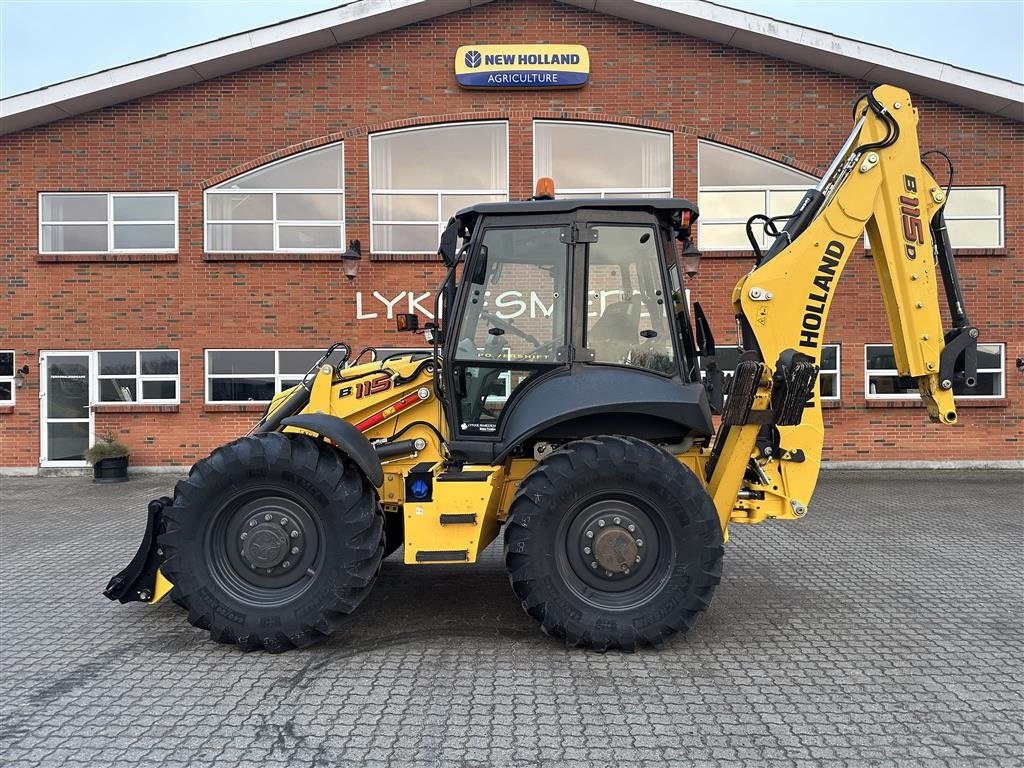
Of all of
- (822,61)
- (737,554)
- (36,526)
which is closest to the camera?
(737,554)

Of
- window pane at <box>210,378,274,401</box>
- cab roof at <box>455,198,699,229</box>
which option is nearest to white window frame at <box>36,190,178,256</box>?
window pane at <box>210,378,274,401</box>

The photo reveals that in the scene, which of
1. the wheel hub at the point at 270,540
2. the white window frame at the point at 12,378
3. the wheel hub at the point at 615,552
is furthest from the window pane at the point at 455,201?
the wheel hub at the point at 615,552

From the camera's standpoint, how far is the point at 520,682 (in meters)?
3.58

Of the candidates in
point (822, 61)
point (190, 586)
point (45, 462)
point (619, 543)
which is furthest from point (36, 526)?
point (822, 61)

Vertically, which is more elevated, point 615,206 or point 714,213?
point 714,213

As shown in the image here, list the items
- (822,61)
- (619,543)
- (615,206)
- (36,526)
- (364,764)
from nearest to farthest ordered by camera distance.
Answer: (364,764)
(619,543)
(615,206)
(36,526)
(822,61)

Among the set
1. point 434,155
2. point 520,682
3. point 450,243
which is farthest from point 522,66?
point 520,682

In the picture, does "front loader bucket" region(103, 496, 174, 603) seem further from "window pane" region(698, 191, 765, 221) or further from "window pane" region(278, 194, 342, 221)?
"window pane" region(698, 191, 765, 221)

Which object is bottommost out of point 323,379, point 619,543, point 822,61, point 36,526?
point 36,526

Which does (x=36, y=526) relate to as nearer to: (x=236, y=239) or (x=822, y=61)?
(x=236, y=239)

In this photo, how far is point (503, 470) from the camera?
4379 mm

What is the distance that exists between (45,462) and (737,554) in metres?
11.7

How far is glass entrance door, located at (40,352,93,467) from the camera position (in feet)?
39.4

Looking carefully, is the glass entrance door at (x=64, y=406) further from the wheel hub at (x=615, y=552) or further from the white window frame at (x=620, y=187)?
the wheel hub at (x=615, y=552)
